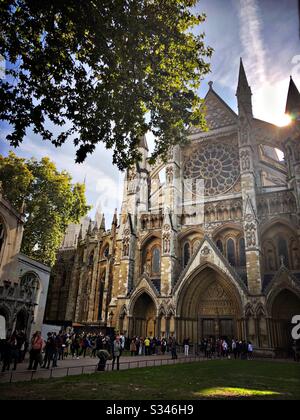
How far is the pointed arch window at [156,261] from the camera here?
27.6 meters

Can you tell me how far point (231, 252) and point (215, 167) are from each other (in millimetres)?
8616

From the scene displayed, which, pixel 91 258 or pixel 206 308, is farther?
pixel 91 258

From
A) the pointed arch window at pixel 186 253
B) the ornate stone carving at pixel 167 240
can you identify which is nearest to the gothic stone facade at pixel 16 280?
the ornate stone carving at pixel 167 240

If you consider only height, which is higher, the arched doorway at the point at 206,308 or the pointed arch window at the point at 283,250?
the pointed arch window at the point at 283,250

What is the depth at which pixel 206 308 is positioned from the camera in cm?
2452

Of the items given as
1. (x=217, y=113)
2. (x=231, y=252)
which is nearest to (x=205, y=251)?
(x=231, y=252)

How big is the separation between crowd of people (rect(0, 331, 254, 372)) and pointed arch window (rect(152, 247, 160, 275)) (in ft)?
19.8

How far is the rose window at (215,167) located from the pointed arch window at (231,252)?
4.85 m

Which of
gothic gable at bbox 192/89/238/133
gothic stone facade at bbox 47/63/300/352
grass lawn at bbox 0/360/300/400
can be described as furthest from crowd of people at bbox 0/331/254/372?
gothic gable at bbox 192/89/238/133

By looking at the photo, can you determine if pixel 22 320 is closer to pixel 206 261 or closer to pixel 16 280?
pixel 16 280

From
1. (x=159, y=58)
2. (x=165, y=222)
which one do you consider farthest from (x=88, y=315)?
(x=159, y=58)

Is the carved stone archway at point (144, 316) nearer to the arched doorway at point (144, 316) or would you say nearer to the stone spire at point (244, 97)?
the arched doorway at point (144, 316)

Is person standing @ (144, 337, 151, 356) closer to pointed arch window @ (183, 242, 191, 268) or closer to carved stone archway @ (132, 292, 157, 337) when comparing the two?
carved stone archway @ (132, 292, 157, 337)

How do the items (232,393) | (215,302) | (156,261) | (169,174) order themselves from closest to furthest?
1. (232,393)
2. (215,302)
3. (156,261)
4. (169,174)
